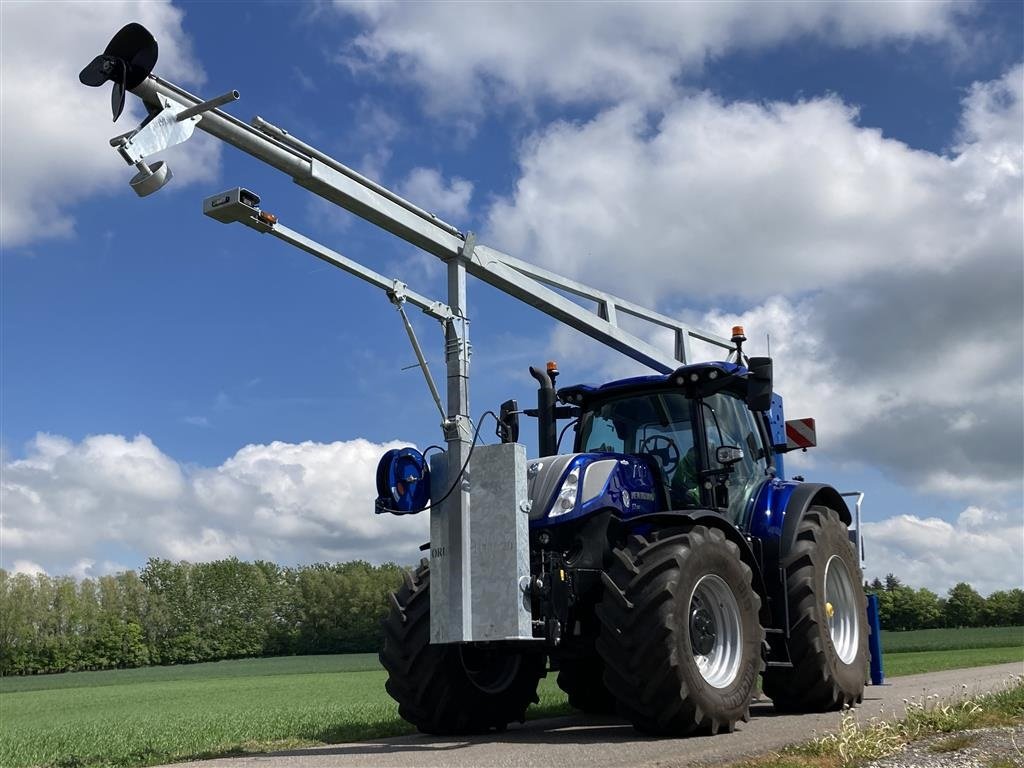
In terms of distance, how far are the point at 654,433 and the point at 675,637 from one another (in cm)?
265

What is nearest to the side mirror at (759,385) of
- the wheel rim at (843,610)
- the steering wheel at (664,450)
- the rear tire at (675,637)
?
the steering wheel at (664,450)

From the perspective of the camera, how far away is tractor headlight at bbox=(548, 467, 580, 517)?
28.3 feet

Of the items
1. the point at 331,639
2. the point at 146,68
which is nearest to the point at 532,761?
the point at 146,68

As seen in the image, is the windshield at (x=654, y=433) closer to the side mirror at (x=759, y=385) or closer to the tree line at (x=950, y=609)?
the side mirror at (x=759, y=385)

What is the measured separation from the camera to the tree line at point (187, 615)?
80062 mm

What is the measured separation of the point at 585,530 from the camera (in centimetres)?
872

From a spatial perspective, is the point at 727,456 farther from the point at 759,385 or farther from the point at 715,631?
the point at 715,631

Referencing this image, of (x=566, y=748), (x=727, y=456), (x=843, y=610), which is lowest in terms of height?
(x=566, y=748)

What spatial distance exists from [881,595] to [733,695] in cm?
5170

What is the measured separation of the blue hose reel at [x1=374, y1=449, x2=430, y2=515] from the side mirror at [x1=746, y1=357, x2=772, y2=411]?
2964 mm

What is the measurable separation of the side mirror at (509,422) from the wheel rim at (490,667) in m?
1.88

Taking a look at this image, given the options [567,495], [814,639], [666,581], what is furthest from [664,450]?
[666,581]

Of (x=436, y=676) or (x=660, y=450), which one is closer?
(x=436, y=676)

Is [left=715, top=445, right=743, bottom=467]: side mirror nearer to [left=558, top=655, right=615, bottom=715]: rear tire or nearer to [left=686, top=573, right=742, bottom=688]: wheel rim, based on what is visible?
[left=686, top=573, right=742, bottom=688]: wheel rim
